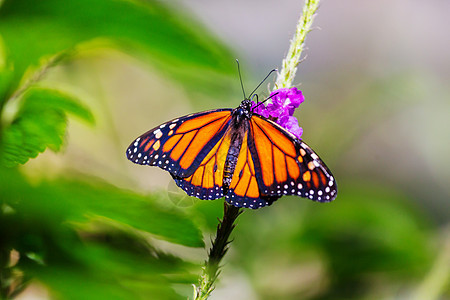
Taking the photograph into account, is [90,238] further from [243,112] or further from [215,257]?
[243,112]

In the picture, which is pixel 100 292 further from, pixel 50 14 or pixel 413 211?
pixel 413 211

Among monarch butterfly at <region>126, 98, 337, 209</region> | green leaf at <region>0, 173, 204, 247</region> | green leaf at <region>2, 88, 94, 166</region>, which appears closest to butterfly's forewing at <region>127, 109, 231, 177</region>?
monarch butterfly at <region>126, 98, 337, 209</region>

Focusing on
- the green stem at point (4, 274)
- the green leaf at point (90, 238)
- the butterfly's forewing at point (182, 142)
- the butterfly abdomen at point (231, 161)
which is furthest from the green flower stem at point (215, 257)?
the green stem at point (4, 274)

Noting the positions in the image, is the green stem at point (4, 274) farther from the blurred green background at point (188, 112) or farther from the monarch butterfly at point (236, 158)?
the monarch butterfly at point (236, 158)

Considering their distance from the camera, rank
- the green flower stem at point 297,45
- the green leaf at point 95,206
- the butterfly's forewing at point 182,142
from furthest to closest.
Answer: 1. the butterfly's forewing at point 182,142
2. the green flower stem at point 297,45
3. the green leaf at point 95,206

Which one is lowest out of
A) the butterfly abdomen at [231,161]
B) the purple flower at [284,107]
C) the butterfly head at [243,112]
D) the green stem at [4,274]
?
the green stem at [4,274]

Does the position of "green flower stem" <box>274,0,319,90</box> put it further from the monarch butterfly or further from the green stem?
the green stem
